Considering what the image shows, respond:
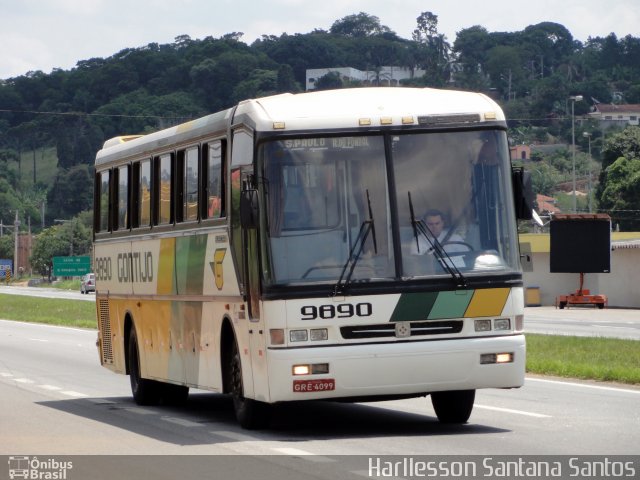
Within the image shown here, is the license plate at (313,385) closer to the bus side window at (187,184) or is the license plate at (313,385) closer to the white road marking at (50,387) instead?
the bus side window at (187,184)

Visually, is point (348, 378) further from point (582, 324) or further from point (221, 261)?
point (582, 324)

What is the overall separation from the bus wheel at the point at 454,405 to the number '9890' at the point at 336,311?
5.58 feet

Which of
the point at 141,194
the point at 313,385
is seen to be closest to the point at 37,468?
the point at 313,385

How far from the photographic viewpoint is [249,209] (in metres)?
13.9

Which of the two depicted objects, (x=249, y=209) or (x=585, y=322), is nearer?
(x=249, y=209)

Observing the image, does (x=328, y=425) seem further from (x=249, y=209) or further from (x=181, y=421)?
→ (x=249, y=209)

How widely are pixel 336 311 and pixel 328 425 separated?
196 centimetres

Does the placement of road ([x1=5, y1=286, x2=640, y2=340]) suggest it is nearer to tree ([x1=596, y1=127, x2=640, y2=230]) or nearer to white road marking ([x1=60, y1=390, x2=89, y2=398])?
white road marking ([x1=60, y1=390, x2=89, y2=398])

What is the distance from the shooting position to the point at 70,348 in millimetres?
34469

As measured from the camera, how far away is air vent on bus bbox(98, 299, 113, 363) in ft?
68.2

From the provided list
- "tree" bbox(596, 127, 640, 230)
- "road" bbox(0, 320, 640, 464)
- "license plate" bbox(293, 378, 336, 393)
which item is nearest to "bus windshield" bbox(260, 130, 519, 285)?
"license plate" bbox(293, 378, 336, 393)

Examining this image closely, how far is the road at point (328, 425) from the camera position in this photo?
523 inches

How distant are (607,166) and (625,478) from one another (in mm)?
103486

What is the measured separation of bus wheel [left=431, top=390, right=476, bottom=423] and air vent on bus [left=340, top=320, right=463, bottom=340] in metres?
1.31
